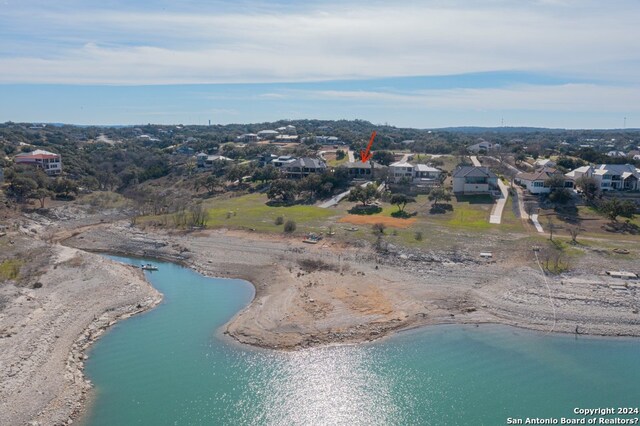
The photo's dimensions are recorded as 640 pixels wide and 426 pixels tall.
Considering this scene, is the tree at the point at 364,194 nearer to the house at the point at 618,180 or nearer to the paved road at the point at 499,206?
the paved road at the point at 499,206

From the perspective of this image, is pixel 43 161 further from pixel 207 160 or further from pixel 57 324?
pixel 57 324

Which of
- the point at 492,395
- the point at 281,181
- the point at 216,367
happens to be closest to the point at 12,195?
the point at 281,181

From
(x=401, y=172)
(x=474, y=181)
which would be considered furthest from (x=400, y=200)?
(x=401, y=172)

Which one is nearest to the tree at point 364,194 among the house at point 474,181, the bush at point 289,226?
the bush at point 289,226

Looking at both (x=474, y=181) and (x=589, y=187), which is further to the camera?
(x=474, y=181)

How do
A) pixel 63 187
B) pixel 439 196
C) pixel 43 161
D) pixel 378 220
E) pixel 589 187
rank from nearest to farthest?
pixel 378 220 → pixel 589 187 → pixel 439 196 → pixel 63 187 → pixel 43 161

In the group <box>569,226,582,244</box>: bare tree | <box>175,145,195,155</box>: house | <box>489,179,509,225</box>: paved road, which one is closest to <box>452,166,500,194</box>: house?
<box>489,179,509,225</box>: paved road

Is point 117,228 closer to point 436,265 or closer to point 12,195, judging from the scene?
point 12,195
